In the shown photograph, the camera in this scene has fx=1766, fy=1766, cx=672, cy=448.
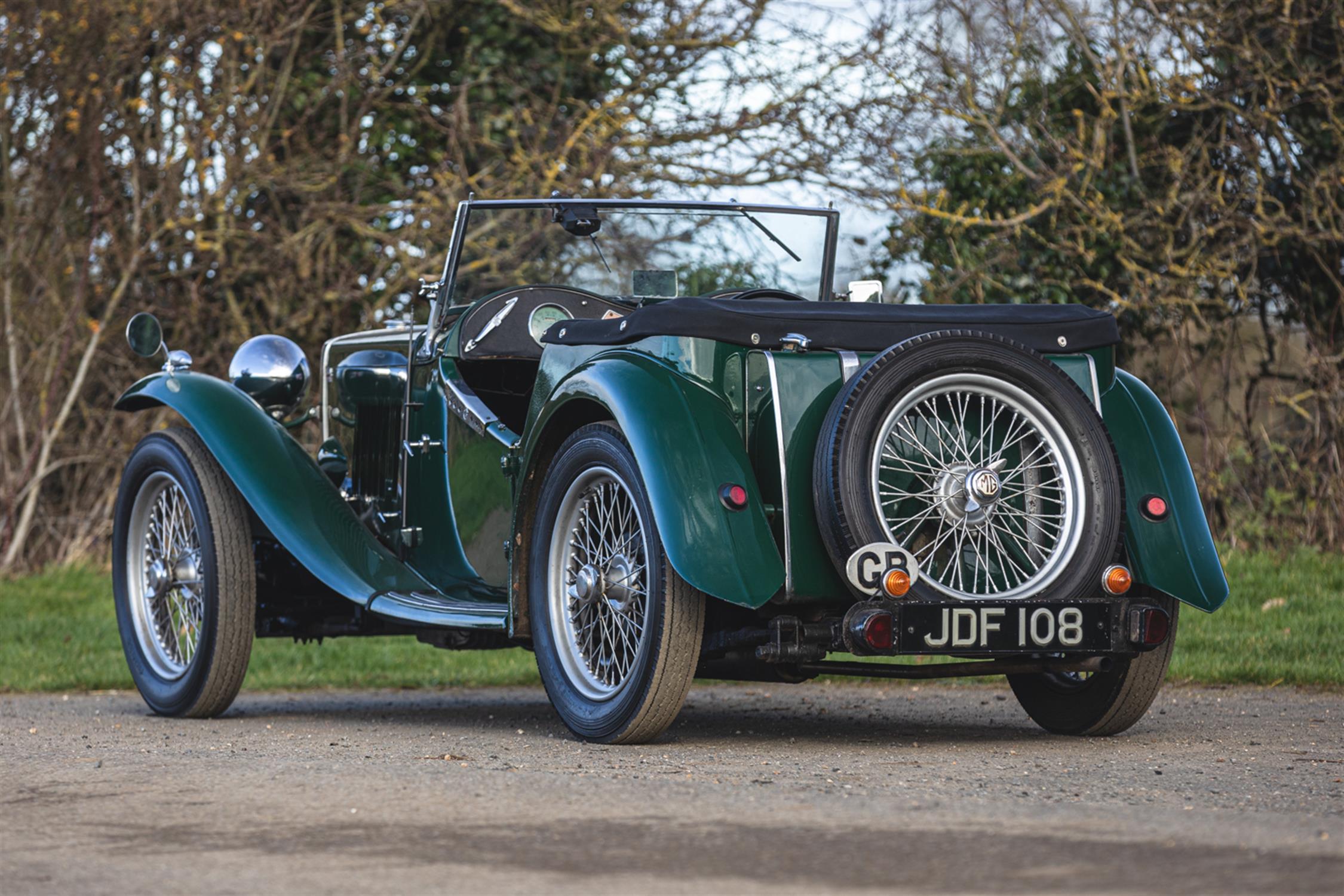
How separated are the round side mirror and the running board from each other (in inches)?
61.3

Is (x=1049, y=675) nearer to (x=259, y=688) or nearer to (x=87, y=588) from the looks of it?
(x=259, y=688)

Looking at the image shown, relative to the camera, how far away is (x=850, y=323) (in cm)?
510

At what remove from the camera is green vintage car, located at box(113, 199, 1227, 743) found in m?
4.75

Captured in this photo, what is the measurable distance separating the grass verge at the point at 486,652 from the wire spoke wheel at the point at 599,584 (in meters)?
2.99

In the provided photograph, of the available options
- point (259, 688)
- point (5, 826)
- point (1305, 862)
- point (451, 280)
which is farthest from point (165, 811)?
point (259, 688)

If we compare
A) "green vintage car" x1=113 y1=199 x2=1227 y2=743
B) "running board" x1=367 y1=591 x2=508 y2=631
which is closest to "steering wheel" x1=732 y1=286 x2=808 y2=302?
"green vintage car" x1=113 y1=199 x2=1227 y2=743

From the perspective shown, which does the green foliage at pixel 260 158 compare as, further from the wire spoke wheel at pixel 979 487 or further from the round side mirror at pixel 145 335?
the wire spoke wheel at pixel 979 487

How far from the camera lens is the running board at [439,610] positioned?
5629mm

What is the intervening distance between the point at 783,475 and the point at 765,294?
1642mm

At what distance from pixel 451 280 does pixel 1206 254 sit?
577 cm

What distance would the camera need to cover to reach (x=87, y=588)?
1055 cm

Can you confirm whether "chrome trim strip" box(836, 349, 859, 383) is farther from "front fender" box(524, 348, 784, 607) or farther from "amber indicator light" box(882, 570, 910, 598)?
"amber indicator light" box(882, 570, 910, 598)

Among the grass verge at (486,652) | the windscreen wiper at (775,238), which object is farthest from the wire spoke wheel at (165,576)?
the windscreen wiper at (775,238)

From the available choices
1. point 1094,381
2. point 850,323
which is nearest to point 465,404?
point 850,323
